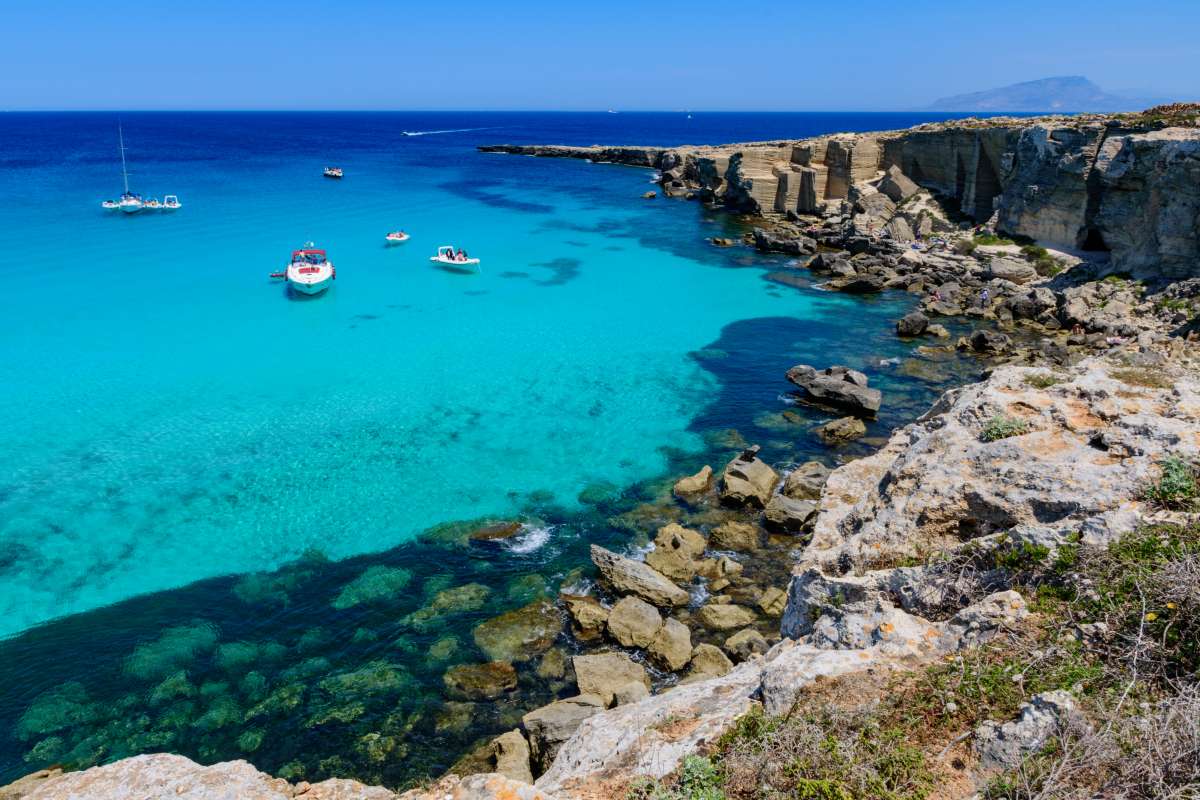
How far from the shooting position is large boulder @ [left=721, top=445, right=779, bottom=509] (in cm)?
1889

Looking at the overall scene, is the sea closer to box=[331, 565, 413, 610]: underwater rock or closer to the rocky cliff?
box=[331, 565, 413, 610]: underwater rock

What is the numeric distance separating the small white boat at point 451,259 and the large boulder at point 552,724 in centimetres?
3654

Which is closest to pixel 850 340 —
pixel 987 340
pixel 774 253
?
pixel 987 340

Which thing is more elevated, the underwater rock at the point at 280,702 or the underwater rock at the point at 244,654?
the underwater rock at the point at 244,654

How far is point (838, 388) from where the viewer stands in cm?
2469

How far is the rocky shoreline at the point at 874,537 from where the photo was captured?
745 cm

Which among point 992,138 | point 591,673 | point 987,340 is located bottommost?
point 591,673

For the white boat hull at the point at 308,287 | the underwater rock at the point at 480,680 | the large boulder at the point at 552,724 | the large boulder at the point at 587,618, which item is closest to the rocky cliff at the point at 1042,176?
the large boulder at the point at 587,618

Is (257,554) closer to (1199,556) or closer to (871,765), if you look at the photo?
(871,765)

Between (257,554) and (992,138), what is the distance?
160ft

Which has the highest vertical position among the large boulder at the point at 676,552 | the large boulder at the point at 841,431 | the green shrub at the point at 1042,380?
the green shrub at the point at 1042,380

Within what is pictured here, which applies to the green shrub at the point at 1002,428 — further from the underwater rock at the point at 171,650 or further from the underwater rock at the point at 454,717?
the underwater rock at the point at 171,650

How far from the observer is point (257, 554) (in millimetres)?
17375

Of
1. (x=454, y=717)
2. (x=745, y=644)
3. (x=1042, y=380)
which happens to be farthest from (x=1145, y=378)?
(x=454, y=717)
